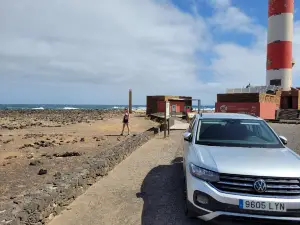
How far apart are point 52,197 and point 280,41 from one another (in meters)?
37.5

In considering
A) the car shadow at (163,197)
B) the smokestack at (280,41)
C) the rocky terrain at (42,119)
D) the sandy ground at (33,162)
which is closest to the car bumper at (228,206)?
the car shadow at (163,197)

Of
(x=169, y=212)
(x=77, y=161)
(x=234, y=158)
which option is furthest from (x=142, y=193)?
(x=77, y=161)

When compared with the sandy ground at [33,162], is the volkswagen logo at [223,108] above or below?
above

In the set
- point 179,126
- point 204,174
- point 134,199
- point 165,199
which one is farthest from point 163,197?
point 179,126

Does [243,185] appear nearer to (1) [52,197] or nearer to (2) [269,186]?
(2) [269,186]

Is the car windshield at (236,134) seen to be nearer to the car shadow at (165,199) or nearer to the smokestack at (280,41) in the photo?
the car shadow at (165,199)

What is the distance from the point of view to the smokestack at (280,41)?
1464 inches

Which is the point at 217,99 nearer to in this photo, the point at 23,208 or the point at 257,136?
the point at 257,136

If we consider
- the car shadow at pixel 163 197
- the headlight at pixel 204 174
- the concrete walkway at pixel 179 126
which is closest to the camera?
the headlight at pixel 204 174

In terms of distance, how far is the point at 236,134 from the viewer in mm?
5980

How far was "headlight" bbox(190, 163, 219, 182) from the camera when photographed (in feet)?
14.0

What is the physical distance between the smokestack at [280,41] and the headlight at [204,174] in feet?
120

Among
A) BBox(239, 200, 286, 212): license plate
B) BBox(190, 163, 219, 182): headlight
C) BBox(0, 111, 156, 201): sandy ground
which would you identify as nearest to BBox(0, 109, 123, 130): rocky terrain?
BBox(0, 111, 156, 201): sandy ground

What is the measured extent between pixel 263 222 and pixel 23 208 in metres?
3.17
